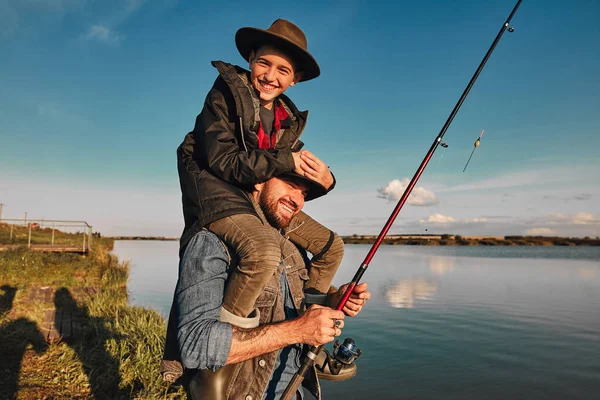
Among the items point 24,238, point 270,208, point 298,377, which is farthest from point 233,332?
point 24,238

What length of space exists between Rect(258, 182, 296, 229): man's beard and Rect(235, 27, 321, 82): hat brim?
1.06m

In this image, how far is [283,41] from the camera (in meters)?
3.05

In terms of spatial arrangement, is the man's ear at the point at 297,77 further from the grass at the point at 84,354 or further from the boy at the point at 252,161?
the grass at the point at 84,354

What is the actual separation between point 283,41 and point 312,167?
1004 mm

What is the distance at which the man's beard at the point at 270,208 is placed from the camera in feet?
9.28

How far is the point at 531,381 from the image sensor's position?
34.9 feet

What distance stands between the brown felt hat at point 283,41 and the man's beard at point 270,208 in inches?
41.8

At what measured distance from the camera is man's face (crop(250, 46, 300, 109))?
3.15 meters

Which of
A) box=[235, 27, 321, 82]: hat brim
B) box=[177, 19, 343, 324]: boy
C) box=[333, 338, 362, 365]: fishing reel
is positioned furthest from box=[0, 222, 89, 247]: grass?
box=[333, 338, 362, 365]: fishing reel

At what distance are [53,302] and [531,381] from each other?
42.6ft

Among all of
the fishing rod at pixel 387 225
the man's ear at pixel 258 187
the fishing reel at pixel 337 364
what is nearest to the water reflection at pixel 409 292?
the fishing rod at pixel 387 225

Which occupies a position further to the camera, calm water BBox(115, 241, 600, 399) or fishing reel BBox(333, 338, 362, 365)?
calm water BBox(115, 241, 600, 399)

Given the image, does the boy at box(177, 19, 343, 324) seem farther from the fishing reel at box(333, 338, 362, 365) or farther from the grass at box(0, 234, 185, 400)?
the grass at box(0, 234, 185, 400)

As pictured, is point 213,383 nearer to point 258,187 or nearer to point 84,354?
point 258,187
